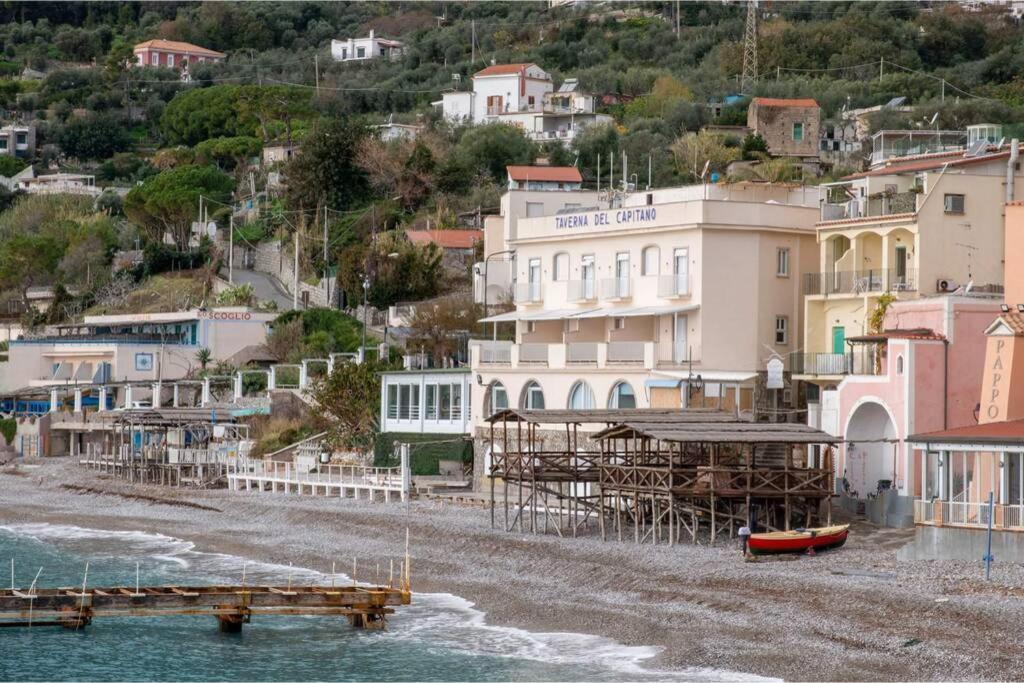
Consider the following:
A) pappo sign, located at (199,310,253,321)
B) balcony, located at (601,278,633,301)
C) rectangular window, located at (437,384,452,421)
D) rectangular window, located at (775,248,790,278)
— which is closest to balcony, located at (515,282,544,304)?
balcony, located at (601,278,633,301)

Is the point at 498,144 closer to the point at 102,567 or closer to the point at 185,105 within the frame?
the point at 185,105

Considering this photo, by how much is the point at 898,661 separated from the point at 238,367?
186 ft

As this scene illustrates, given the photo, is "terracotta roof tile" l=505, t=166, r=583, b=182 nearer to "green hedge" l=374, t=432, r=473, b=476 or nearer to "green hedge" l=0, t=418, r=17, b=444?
"green hedge" l=0, t=418, r=17, b=444

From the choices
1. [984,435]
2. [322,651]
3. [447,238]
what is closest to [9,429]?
[447,238]

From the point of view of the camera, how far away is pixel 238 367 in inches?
3216

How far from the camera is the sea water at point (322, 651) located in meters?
31.2

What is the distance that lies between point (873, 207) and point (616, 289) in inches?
338

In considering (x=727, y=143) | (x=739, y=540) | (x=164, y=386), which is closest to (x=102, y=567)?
(x=739, y=540)

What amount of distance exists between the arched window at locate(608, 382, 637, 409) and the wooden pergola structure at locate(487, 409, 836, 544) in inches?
205

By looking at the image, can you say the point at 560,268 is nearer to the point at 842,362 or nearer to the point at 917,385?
the point at 842,362

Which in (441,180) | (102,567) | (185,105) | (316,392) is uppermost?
(185,105)

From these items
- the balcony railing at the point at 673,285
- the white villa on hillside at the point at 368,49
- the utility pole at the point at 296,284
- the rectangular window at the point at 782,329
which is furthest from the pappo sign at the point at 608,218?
the white villa on hillside at the point at 368,49

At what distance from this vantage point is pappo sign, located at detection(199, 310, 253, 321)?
277 ft

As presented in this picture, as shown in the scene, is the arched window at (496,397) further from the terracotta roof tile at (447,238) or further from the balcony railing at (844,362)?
the terracotta roof tile at (447,238)
